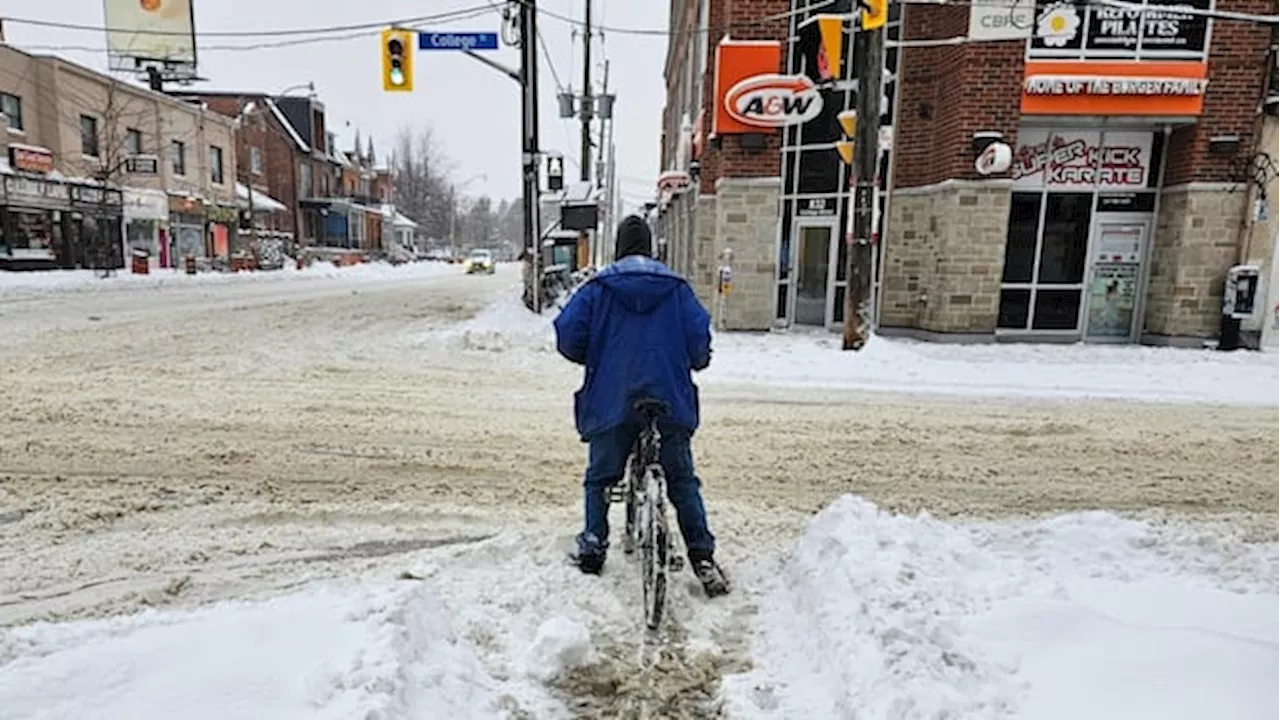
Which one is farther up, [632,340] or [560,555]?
[632,340]

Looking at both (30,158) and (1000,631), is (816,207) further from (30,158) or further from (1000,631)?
(30,158)

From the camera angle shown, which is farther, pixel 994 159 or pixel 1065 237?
pixel 1065 237

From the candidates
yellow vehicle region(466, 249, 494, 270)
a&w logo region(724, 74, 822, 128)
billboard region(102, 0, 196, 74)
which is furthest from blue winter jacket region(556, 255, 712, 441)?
yellow vehicle region(466, 249, 494, 270)

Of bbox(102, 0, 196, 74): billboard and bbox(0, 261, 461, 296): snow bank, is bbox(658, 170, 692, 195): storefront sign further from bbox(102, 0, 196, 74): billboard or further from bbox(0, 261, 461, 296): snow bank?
bbox(102, 0, 196, 74): billboard

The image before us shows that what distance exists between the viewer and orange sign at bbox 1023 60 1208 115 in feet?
42.0

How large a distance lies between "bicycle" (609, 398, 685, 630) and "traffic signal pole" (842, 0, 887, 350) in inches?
332

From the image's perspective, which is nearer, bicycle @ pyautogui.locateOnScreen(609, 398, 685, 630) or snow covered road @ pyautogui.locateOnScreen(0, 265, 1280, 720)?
snow covered road @ pyautogui.locateOnScreen(0, 265, 1280, 720)

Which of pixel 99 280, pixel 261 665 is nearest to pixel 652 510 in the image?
pixel 261 665

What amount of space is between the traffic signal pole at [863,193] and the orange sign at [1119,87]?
3.59 meters

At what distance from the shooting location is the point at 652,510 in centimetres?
351

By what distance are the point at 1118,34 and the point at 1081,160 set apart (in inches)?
80.7

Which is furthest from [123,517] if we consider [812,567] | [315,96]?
[315,96]

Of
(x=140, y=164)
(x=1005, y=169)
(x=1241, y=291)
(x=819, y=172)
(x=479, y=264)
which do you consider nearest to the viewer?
(x=1241, y=291)

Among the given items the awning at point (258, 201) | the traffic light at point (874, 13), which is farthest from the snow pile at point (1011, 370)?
the awning at point (258, 201)
